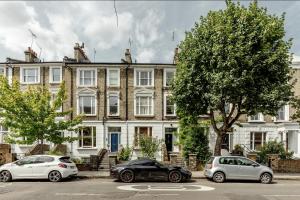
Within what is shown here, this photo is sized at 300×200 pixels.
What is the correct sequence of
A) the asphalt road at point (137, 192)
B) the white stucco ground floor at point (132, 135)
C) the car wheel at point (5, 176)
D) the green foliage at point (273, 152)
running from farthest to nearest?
the white stucco ground floor at point (132, 135) < the green foliage at point (273, 152) < the car wheel at point (5, 176) < the asphalt road at point (137, 192)

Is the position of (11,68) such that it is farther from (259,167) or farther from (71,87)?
(259,167)

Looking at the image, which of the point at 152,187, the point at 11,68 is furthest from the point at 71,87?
the point at 152,187

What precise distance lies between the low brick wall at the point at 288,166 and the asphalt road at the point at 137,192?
6954 millimetres

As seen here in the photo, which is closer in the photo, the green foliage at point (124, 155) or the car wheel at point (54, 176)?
the car wheel at point (54, 176)

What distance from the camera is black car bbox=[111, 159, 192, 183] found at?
18.2 m

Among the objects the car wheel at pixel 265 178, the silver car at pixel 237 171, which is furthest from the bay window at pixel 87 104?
the car wheel at pixel 265 178

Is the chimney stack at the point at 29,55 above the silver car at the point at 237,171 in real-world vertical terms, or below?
above

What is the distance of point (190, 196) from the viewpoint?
13602 millimetres

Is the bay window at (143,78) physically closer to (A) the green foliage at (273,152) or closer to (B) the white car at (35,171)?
(A) the green foliage at (273,152)

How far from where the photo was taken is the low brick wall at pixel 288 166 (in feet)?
77.6

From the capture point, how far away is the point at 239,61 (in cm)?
2103

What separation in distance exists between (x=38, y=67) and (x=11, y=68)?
2.76m

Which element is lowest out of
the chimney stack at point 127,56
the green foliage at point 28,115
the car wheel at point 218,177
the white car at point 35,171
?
the car wheel at point 218,177

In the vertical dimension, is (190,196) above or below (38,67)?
below
